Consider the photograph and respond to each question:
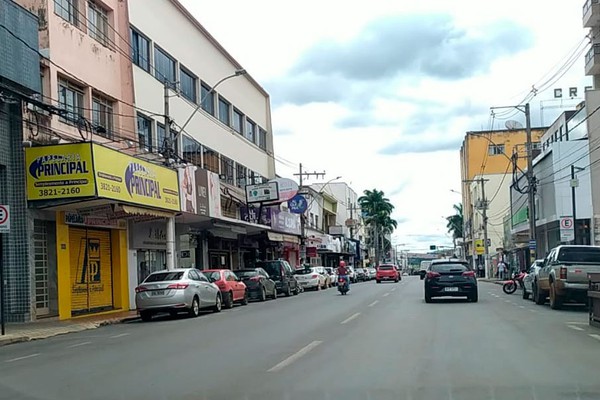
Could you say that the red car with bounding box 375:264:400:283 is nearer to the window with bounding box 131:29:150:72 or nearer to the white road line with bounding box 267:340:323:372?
the window with bounding box 131:29:150:72

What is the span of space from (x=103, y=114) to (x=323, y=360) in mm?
18296

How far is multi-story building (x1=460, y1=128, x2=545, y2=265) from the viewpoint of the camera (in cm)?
8825

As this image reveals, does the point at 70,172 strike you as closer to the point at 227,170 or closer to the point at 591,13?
the point at 227,170

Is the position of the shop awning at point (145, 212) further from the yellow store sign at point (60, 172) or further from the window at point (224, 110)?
the window at point (224, 110)

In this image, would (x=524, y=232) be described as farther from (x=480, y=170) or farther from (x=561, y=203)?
(x=480, y=170)

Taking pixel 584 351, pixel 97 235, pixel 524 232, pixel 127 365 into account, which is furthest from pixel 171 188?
pixel 524 232

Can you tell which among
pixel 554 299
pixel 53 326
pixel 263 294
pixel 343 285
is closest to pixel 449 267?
pixel 554 299

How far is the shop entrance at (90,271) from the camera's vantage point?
24.0 metres

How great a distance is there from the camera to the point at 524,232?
54375mm

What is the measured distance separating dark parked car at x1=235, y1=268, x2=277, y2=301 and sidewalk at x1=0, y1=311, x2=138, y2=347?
8.15 m

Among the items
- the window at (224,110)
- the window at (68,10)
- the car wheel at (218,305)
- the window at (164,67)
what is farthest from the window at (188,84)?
the car wheel at (218,305)

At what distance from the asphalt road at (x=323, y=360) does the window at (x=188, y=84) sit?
1997cm

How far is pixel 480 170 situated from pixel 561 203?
173 ft

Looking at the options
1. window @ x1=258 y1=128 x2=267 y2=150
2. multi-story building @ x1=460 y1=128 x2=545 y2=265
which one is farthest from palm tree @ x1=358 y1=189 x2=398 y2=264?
window @ x1=258 y1=128 x2=267 y2=150
